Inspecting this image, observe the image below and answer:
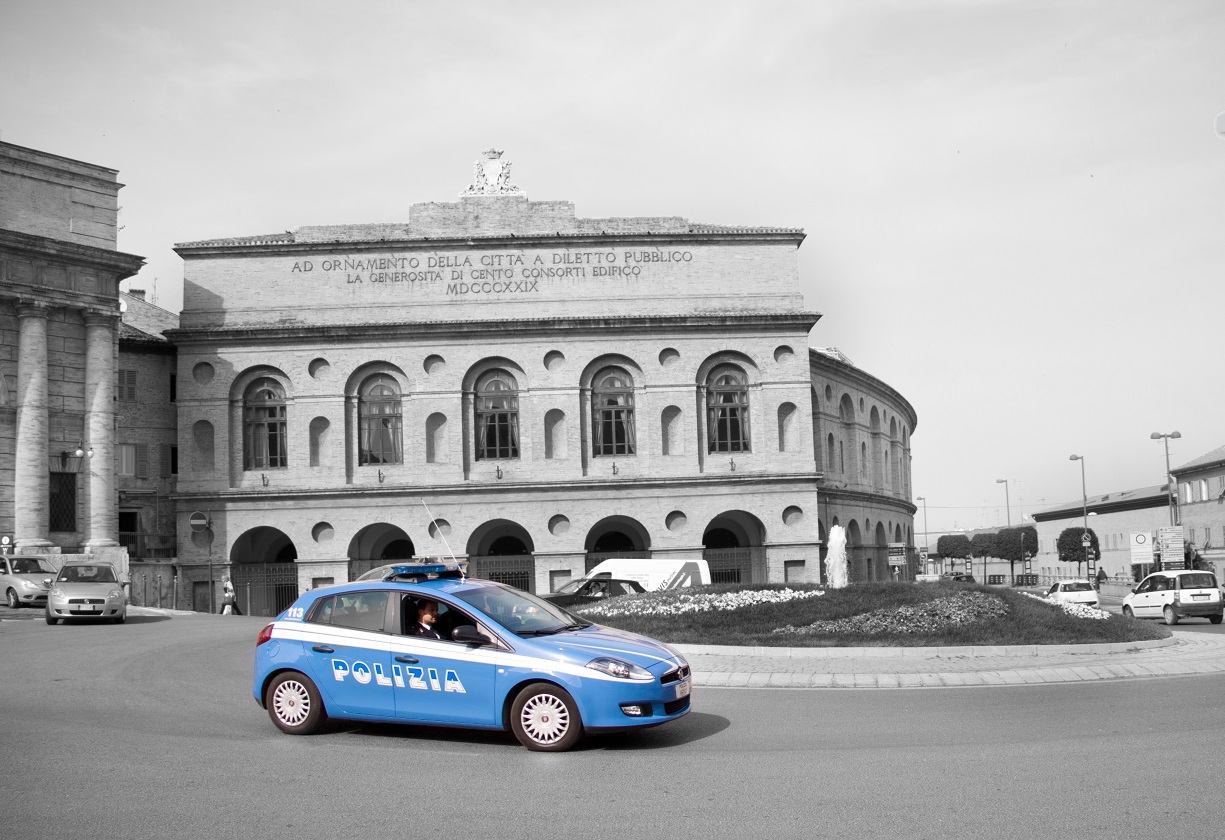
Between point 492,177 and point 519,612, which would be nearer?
point 519,612

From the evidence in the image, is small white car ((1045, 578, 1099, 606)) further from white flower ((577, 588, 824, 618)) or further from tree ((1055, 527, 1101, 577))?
tree ((1055, 527, 1101, 577))

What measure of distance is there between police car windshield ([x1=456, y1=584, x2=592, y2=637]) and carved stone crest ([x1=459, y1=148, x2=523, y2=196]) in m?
34.5

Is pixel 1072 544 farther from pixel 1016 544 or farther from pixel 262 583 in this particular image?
pixel 262 583

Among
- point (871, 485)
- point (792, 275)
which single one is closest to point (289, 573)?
point (792, 275)

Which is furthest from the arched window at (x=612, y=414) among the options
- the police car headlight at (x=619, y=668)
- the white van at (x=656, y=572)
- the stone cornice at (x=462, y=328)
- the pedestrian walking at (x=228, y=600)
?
the police car headlight at (x=619, y=668)

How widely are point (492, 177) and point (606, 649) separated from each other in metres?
36.6

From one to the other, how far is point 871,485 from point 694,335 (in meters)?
16.3

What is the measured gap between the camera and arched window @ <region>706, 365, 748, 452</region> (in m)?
42.9

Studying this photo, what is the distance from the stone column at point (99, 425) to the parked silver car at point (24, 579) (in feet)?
20.2

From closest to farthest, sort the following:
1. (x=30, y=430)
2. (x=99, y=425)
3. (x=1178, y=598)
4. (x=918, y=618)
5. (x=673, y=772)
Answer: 1. (x=673, y=772)
2. (x=918, y=618)
3. (x=1178, y=598)
4. (x=30, y=430)
5. (x=99, y=425)

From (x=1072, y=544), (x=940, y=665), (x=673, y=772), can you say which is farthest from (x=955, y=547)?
(x=673, y=772)

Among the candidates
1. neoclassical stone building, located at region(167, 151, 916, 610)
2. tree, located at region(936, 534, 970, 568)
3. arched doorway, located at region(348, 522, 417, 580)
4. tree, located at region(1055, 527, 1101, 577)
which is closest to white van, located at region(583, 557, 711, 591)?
neoclassical stone building, located at region(167, 151, 916, 610)

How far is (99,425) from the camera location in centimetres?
3828

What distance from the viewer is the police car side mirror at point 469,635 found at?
34.2ft
